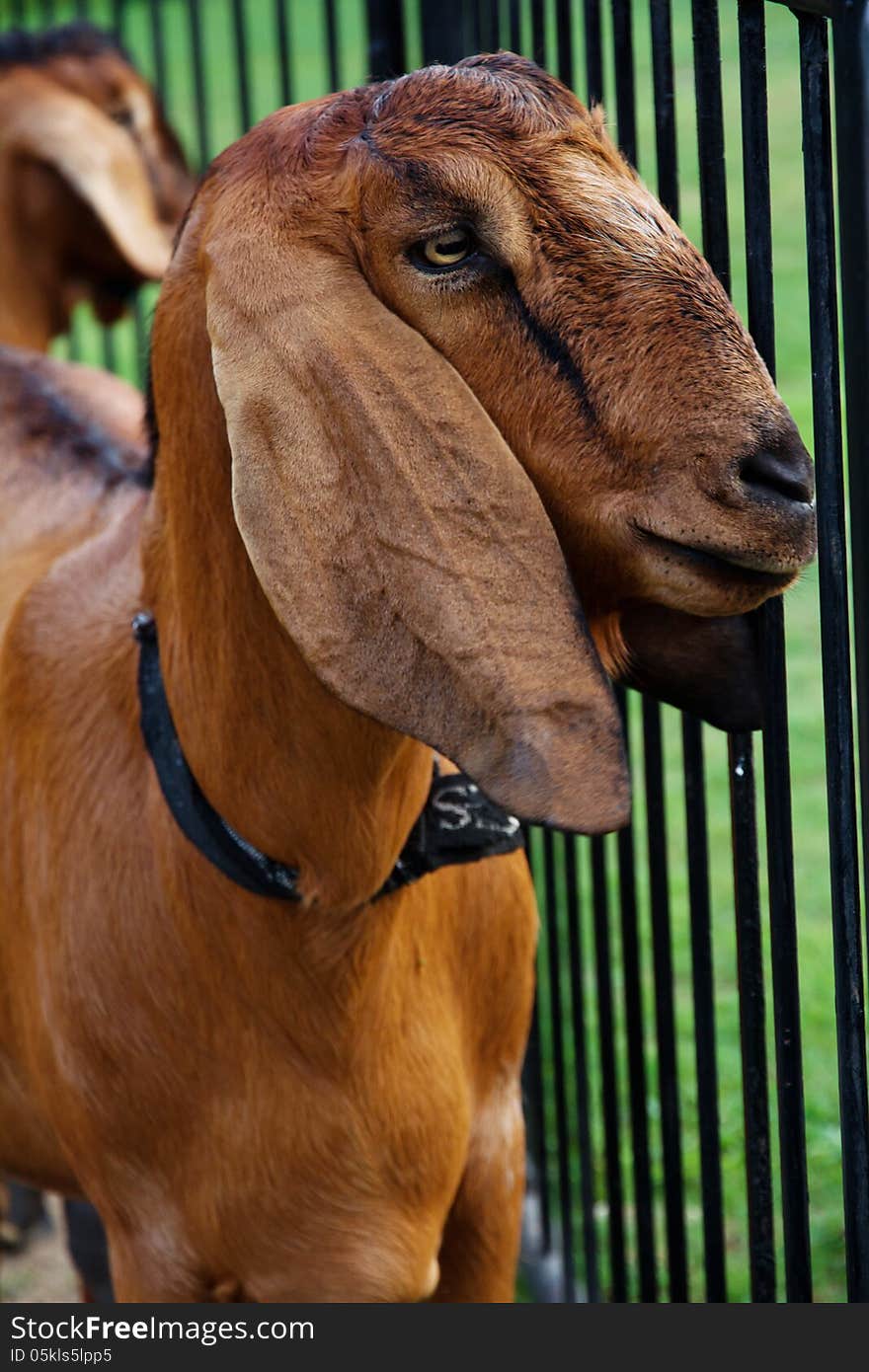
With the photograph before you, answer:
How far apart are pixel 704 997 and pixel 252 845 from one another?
829 millimetres

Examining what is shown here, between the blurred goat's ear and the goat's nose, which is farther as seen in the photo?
the blurred goat's ear

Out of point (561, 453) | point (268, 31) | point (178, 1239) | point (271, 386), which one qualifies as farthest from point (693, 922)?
point (268, 31)

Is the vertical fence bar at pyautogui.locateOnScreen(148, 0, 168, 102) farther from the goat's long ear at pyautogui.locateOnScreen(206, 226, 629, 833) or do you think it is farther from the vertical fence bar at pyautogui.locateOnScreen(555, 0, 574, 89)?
the goat's long ear at pyautogui.locateOnScreen(206, 226, 629, 833)

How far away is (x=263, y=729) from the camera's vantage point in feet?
6.13

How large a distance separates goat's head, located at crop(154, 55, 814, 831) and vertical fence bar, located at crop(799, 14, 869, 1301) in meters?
0.21

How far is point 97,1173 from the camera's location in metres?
2.28

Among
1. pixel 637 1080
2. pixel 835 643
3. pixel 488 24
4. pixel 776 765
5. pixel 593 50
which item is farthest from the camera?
pixel 488 24

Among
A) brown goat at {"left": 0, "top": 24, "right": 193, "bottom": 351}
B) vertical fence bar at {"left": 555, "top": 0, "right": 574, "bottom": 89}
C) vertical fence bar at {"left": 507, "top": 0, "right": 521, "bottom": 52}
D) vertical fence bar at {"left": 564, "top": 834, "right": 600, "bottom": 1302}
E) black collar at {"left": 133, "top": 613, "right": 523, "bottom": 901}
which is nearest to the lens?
black collar at {"left": 133, "top": 613, "right": 523, "bottom": 901}

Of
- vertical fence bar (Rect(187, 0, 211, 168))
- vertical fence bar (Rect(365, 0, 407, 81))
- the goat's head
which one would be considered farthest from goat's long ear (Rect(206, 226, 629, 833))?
vertical fence bar (Rect(187, 0, 211, 168))

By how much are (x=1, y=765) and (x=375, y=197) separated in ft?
4.04

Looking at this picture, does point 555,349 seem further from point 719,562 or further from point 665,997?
point 665,997

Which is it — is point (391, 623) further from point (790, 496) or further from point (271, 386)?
point (790, 496)

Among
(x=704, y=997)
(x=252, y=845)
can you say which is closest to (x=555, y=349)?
(x=252, y=845)

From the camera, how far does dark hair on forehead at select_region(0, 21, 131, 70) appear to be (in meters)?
4.45
